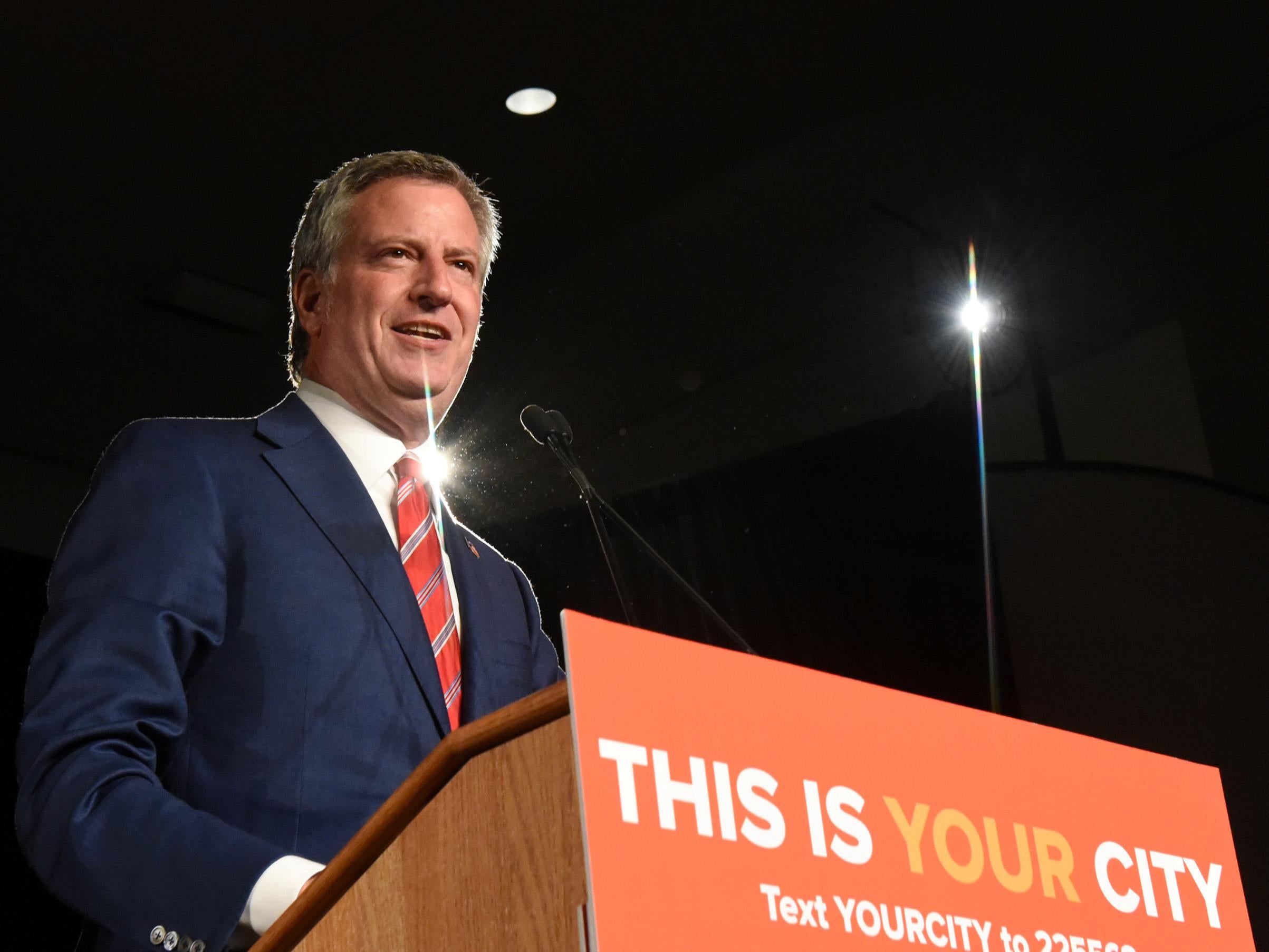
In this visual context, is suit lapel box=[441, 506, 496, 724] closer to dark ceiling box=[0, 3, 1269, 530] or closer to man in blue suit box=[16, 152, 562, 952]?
man in blue suit box=[16, 152, 562, 952]

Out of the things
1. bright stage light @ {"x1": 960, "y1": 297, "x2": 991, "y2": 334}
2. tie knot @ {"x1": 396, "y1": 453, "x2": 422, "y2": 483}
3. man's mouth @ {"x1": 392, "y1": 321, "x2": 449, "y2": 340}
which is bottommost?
tie knot @ {"x1": 396, "y1": 453, "x2": 422, "y2": 483}

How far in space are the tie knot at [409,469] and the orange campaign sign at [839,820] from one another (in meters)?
0.89

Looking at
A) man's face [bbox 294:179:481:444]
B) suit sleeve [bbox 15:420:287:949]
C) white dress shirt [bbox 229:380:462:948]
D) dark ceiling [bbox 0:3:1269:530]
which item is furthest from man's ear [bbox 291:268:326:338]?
dark ceiling [bbox 0:3:1269:530]

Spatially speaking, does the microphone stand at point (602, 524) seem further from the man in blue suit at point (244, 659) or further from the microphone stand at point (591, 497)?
the man in blue suit at point (244, 659)

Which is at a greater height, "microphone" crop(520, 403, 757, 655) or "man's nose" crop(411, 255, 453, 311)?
"man's nose" crop(411, 255, 453, 311)

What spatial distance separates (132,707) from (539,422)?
2.25 ft

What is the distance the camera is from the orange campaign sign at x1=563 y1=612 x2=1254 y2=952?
746 millimetres

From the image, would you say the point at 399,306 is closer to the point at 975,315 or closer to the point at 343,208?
the point at 343,208

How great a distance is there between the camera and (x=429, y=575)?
1573mm

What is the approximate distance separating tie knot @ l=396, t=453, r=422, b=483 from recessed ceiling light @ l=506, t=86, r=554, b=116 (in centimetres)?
148

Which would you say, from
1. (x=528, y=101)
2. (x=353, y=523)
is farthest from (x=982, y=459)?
(x=353, y=523)

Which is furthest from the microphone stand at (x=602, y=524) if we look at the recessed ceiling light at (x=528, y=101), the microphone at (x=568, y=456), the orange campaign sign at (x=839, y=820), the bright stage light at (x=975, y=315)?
the bright stage light at (x=975, y=315)

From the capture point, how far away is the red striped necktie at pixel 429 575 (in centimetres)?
151

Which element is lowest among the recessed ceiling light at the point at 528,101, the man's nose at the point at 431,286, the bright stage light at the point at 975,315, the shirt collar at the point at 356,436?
the shirt collar at the point at 356,436
